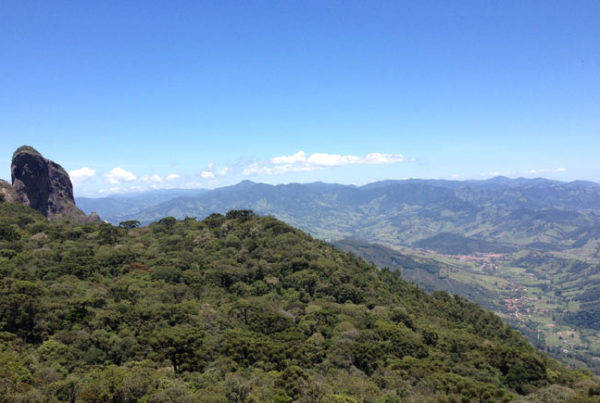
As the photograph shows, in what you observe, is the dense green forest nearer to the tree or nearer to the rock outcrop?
the tree

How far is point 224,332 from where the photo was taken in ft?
157

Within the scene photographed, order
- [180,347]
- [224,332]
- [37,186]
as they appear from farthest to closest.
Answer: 1. [37,186]
2. [224,332]
3. [180,347]

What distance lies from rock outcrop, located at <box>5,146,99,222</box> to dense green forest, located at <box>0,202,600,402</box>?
4570 centimetres

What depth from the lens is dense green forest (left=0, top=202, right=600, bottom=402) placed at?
31672mm

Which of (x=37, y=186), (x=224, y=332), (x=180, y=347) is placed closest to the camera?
(x=180, y=347)

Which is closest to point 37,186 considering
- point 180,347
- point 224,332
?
point 224,332

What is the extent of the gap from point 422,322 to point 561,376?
2567 centimetres

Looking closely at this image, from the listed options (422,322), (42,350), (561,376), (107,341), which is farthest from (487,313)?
(42,350)

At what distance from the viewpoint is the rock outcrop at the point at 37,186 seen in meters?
136

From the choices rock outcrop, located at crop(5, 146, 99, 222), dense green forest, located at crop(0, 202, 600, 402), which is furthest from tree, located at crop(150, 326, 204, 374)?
rock outcrop, located at crop(5, 146, 99, 222)

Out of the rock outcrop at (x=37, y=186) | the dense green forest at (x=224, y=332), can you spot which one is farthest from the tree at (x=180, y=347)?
the rock outcrop at (x=37, y=186)

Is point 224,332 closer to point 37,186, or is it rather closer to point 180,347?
point 180,347

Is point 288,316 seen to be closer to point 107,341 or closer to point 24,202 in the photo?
point 107,341

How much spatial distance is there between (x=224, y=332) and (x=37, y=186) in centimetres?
13775
